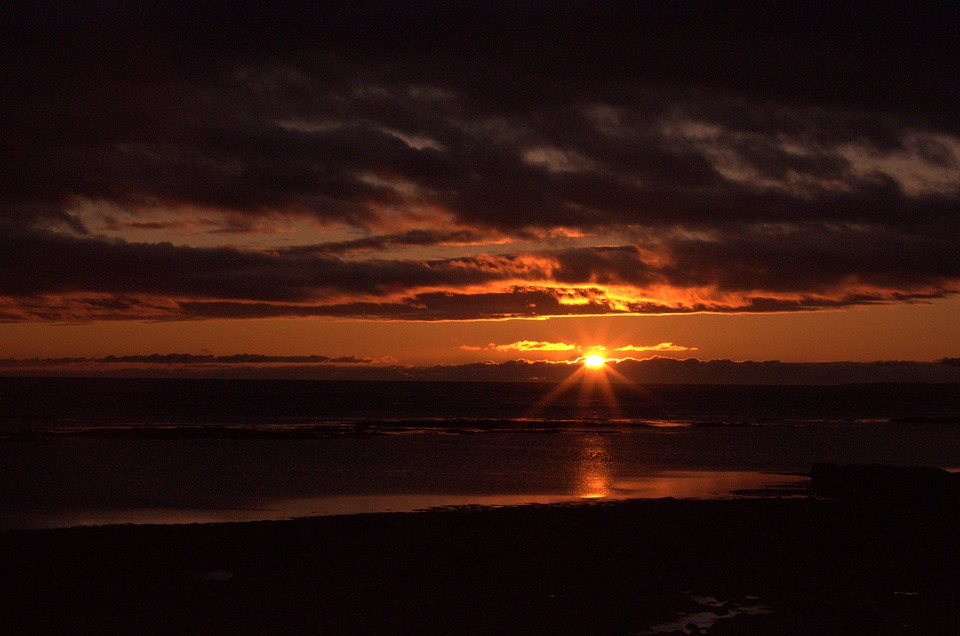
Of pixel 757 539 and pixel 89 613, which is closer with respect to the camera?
pixel 89 613

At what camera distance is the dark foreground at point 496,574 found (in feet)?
55.4

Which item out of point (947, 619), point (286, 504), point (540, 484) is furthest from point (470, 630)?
point (540, 484)

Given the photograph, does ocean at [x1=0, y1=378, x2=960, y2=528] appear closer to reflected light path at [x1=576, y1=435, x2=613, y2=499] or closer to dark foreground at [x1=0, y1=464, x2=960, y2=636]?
reflected light path at [x1=576, y1=435, x2=613, y2=499]

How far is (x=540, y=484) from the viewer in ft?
143

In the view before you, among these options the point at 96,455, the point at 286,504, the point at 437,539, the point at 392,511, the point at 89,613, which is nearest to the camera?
the point at 89,613

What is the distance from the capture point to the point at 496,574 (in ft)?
69.1

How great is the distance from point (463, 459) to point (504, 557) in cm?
3410

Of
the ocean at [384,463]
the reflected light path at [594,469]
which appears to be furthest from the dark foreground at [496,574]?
the reflected light path at [594,469]

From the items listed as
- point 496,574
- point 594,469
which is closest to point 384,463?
point 594,469

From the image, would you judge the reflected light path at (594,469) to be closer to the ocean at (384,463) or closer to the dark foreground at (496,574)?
the ocean at (384,463)

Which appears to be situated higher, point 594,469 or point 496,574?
point 496,574

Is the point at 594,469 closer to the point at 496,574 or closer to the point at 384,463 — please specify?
the point at 384,463

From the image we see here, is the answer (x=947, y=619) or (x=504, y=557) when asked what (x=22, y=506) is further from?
(x=947, y=619)

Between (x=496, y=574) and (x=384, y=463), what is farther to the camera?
(x=384, y=463)
